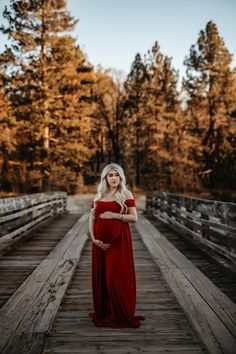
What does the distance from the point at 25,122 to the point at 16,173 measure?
28.7 ft

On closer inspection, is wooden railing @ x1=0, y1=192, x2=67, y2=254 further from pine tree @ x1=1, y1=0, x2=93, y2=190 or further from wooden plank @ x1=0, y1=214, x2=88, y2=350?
pine tree @ x1=1, y1=0, x2=93, y2=190

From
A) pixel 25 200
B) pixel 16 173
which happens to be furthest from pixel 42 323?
pixel 16 173

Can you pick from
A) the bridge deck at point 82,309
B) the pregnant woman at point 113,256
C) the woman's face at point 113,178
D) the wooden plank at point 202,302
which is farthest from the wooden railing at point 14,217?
the woman's face at point 113,178

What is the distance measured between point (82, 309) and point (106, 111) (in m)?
41.5

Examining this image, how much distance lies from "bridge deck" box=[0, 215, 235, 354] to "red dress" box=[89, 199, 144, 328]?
15 centimetres

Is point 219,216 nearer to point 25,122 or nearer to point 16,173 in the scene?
point 25,122

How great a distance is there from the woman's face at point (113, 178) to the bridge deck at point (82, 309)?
5.22ft

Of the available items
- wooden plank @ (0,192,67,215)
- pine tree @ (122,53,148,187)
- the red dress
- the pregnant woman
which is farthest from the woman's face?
pine tree @ (122,53,148,187)

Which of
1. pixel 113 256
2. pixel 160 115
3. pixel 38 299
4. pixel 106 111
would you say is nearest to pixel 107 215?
pixel 113 256

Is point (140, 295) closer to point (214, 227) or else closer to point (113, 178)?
point (113, 178)

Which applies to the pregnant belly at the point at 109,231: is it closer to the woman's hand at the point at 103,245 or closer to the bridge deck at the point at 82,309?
the woman's hand at the point at 103,245

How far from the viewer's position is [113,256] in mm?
4000

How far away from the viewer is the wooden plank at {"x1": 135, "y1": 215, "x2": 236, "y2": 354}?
3422mm

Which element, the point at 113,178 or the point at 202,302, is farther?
the point at 202,302
